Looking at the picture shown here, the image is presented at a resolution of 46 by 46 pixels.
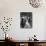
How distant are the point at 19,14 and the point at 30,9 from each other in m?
0.44

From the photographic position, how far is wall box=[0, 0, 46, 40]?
4.74 meters

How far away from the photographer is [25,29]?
4777mm

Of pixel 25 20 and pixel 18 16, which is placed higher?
pixel 18 16

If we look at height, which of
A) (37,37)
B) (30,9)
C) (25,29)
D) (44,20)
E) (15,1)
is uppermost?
(15,1)

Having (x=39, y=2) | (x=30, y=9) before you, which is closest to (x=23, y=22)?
(x=30, y=9)

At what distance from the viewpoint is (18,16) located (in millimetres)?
4766

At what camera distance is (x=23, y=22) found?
189 inches

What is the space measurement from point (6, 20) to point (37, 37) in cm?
128

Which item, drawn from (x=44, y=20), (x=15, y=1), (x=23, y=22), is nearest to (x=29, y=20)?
(x=23, y=22)

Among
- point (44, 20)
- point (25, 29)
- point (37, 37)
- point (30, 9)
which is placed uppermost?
point (30, 9)

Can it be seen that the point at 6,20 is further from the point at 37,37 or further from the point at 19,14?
the point at 37,37

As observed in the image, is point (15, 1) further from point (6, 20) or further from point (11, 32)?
point (11, 32)

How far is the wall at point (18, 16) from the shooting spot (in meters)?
4.74

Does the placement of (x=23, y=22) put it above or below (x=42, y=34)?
above
